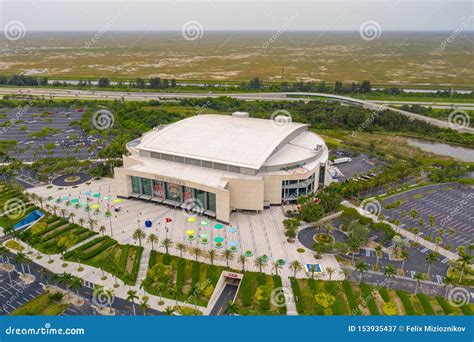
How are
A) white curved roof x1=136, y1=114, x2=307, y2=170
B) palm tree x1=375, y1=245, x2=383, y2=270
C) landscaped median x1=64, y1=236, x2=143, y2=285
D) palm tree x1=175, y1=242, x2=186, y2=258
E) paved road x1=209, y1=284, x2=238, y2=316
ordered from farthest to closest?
white curved roof x1=136, y1=114, x2=307, y2=170 → palm tree x1=175, y1=242, x2=186, y2=258 → palm tree x1=375, y1=245, x2=383, y2=270 → landscaped median x1=64, y1=236, x2=143, y2=285 → paved road x1=209, y1=284, x2=238, y2=316

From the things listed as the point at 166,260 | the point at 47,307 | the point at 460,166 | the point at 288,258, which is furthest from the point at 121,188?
Answer: the point at 460,166
